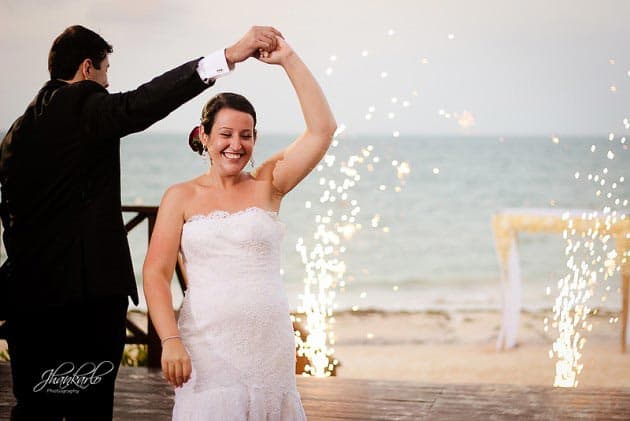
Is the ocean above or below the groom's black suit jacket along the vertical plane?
above

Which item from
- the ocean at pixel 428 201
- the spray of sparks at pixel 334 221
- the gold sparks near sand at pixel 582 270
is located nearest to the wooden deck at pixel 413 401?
the gold sparks near sand at pixel 582 270

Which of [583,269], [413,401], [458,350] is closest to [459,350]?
[458,350]

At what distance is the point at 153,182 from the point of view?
54.7 feet

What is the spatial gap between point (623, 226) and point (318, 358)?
8.45ft

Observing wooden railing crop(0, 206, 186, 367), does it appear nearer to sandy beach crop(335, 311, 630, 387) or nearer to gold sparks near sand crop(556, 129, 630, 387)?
gold sparks near sand crop(556, 129, 630, 387)

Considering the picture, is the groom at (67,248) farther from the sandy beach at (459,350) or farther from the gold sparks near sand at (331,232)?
the gold sparks near sand at (331,232)

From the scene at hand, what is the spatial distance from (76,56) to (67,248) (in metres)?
0.44

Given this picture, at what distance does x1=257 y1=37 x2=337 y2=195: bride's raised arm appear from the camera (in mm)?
2195

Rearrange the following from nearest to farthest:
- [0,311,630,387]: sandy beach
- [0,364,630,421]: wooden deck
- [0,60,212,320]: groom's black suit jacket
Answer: [0,60,212,320]: groom's black suit jacket < [0,364,630,421]: wooden deck < [0,311,630,387]: sandy beach

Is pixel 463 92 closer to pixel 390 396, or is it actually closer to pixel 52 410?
pixel 390 396

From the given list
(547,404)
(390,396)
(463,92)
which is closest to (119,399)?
(390,396)

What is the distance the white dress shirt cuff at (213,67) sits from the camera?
7.23 ft

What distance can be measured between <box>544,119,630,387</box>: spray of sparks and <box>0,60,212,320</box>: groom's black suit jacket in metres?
5.06

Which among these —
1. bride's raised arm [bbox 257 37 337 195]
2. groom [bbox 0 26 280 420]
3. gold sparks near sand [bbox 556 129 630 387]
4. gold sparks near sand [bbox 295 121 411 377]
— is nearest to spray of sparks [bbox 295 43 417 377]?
gold sparks near sand [bbox 295 121 411 377]
